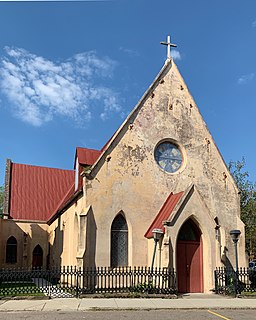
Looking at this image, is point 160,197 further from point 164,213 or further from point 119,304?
point 119,304

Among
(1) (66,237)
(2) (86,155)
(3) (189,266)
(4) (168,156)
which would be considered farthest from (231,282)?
(2) (86,155)

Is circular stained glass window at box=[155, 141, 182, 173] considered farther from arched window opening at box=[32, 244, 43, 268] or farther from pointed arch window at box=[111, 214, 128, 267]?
arched window opening at box=[32, 244, 43, 268]

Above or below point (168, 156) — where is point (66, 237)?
below

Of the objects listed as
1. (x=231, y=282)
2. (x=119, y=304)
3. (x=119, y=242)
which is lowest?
(x=119, y=304)

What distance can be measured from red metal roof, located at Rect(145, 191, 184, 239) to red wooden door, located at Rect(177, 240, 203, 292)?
1.56 m

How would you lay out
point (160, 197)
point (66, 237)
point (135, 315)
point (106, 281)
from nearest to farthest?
point (135, 315)
point (106, 281)
point (160, 197)
point (66, 237)

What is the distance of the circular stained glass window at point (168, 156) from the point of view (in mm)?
20531

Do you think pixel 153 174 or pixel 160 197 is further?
pixel 153 174

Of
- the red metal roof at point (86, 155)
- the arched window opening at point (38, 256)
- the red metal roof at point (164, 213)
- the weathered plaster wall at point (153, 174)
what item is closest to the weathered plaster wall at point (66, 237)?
the weathered plaster wall at point (153, 174)

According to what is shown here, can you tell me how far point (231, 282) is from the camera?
17.9 m

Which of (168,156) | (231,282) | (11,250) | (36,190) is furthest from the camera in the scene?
(36,190)

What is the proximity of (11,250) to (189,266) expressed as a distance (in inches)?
694

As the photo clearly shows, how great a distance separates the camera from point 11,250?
30516 millimetres

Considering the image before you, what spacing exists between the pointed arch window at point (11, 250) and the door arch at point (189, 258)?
17190 millimetres
